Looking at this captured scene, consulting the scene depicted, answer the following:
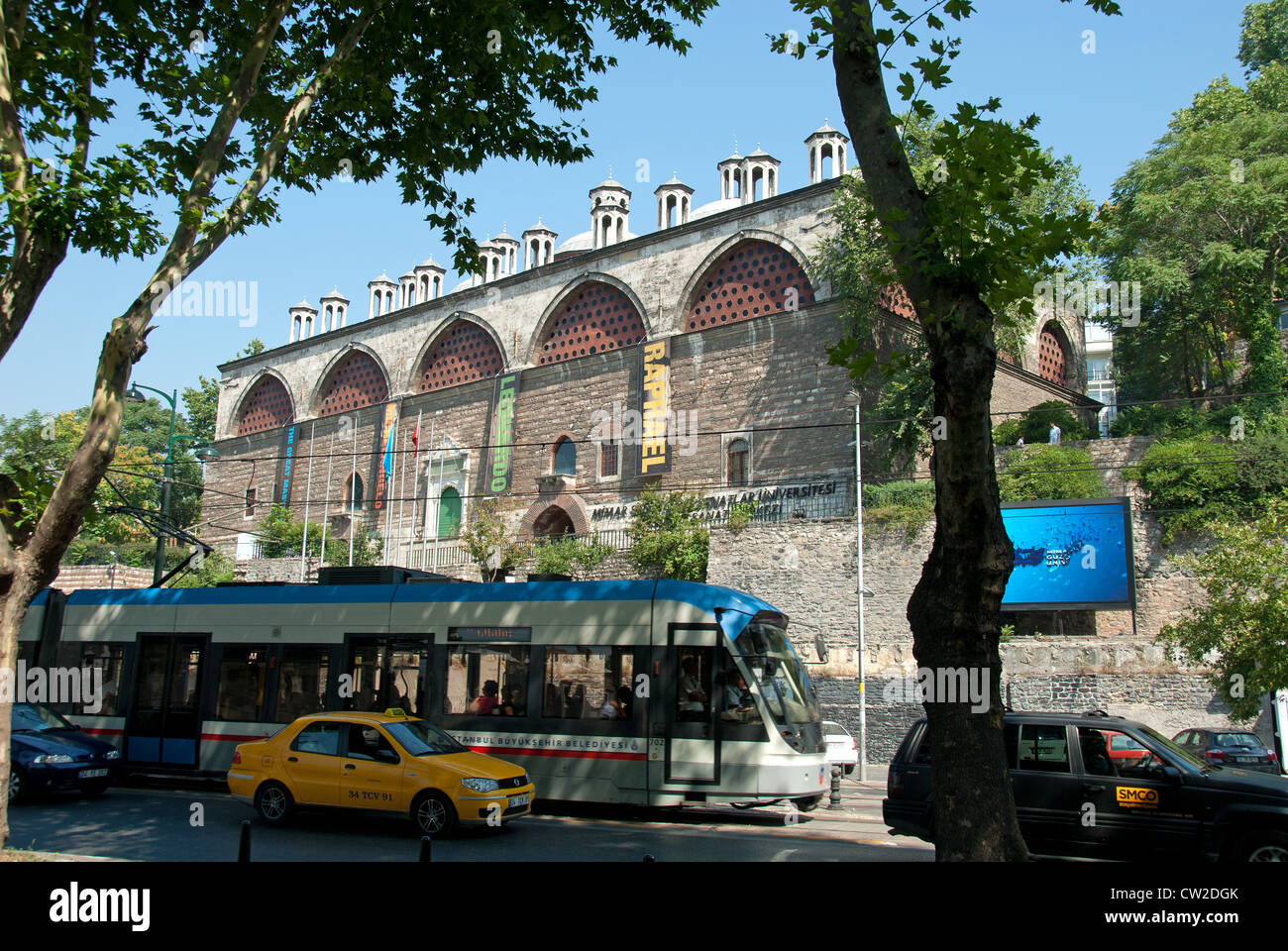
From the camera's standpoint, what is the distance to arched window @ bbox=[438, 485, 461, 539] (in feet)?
122

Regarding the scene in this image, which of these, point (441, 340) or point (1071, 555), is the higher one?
point (441, 340)

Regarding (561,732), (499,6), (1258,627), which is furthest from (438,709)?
(1258,627)

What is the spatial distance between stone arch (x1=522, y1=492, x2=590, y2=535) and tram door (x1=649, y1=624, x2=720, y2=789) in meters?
19.6

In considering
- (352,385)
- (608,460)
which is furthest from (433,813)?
→ (352,385)

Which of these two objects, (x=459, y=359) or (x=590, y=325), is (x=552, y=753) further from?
(x=459, y=359)

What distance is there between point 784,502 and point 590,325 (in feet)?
37.8

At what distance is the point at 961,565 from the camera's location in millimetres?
5898

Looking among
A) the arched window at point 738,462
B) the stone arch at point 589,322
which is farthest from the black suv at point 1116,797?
the stone arch at point 589,322

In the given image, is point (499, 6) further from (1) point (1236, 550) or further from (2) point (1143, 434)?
(2) point (1143, 434)

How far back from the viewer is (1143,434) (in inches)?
952

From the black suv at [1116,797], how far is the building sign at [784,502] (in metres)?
16.4

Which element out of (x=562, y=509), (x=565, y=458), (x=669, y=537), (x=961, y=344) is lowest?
(x=961, y=344)

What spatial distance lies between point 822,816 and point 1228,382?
22911 millimetres

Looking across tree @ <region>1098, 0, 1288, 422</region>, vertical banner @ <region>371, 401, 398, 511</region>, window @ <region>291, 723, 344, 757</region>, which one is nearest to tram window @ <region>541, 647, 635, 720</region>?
window @ <region>291, 723, 344, 757</region>
